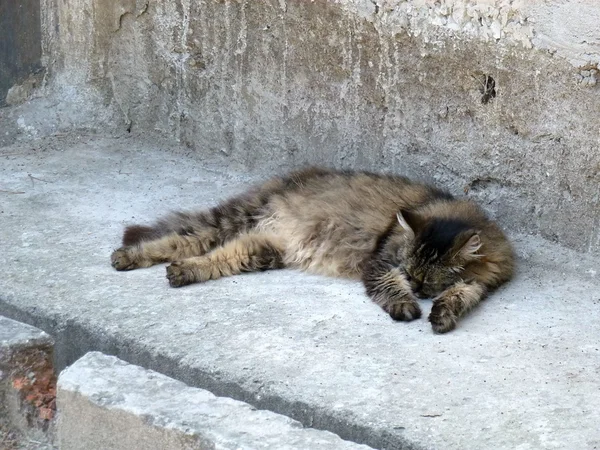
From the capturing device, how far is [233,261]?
5.25 meters

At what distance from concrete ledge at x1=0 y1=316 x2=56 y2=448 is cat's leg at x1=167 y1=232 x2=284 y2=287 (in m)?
1.22

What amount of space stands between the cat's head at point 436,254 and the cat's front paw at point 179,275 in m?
1.04

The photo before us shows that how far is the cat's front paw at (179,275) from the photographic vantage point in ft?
16.5

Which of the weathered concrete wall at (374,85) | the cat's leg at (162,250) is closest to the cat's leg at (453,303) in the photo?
the weathered concrete wall at (374,85)

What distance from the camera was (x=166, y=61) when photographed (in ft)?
22.2

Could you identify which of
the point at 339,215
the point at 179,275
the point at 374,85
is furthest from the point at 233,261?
the point at 374,85

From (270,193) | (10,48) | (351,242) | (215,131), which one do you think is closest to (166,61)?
(215,131)

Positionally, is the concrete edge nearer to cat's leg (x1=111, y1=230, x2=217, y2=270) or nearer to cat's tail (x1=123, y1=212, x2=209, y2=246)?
cat's leg (x1=111, y1=230, x2=217, y2=270)

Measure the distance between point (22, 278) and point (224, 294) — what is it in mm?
998

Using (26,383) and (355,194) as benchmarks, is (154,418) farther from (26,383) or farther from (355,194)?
(355,194)

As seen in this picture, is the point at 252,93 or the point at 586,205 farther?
the point at 252,93

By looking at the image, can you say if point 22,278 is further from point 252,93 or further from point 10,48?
point 10,48

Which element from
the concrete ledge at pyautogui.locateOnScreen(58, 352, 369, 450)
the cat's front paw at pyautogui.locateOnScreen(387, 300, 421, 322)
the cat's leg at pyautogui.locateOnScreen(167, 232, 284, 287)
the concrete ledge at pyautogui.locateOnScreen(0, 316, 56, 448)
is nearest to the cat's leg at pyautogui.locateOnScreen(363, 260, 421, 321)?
the cat's front paw at pyautogui.locateOnScreen(387, 300, 421, 322)

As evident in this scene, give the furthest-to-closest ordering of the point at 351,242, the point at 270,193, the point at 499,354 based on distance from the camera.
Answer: the point at 270,193 → the point at 351,242 → the point at 499,354
